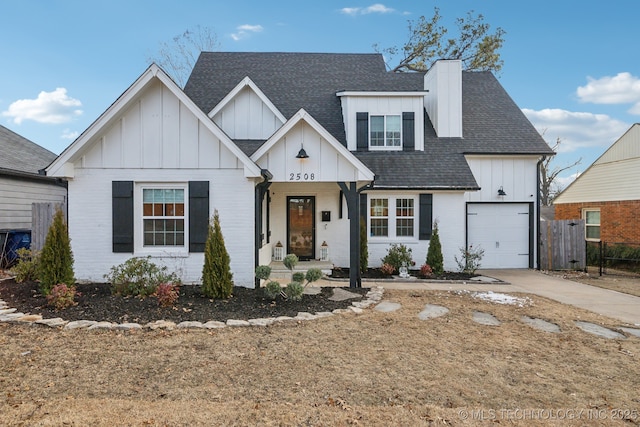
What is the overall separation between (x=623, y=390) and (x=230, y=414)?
405 cm

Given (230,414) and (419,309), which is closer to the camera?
(230,414)

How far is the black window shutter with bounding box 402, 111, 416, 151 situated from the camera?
13250mm

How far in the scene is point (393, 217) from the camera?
41.2ft

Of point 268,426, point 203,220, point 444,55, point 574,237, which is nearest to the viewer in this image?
point 268,426

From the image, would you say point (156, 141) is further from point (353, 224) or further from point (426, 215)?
point (426, 215)

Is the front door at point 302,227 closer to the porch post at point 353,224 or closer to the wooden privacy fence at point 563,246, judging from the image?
the porch post at point 353,224

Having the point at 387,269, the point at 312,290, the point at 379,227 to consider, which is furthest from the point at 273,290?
the point at 379,227

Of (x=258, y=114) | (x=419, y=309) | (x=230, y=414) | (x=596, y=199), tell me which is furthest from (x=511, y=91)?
(x=230, y=414)

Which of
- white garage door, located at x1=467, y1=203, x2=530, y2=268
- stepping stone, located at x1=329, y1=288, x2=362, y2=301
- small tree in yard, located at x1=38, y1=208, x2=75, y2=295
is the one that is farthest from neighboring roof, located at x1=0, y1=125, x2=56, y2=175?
white garage door, located at x1=467, y1=203, x2=530, y2=268

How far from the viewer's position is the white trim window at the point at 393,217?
493 inches

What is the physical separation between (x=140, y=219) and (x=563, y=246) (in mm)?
13480

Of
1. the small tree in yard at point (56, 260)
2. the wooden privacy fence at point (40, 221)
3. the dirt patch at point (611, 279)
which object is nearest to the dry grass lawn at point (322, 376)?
the small tree in yard at point (56, 260)

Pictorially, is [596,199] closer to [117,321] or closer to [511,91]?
[511,91]

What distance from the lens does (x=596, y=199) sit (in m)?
16.9
